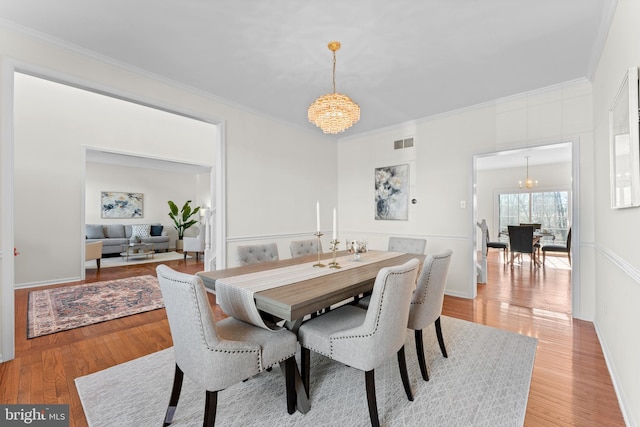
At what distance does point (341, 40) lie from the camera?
7.88ft

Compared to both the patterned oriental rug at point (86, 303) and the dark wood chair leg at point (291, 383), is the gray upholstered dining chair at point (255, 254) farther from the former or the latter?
the patterned oriental rug at point (86, 303)

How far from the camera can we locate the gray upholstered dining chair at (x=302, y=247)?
10.2 ft

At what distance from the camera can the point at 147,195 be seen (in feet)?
28.7

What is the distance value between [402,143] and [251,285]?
3729 millimetres

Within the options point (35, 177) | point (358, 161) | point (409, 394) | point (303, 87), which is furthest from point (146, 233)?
point (409, 394)

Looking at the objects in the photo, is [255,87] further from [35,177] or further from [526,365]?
[35,177]

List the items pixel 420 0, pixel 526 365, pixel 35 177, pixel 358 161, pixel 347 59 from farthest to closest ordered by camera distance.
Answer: pixel 358 161 < pixel 35 177 < pixel 347 59 < pixel 526 365 < pixel 420 0

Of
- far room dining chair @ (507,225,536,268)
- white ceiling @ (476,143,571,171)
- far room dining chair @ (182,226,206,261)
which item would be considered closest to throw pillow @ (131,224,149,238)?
far room dining chair @ (182,226,206,261)

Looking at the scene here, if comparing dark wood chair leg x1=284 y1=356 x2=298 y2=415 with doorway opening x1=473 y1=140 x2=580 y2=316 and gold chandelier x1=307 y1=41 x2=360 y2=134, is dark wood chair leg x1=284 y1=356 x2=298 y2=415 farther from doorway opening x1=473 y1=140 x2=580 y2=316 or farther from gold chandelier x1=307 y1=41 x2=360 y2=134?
doorway opening x1=473 y1=140 x2=580 y2=316

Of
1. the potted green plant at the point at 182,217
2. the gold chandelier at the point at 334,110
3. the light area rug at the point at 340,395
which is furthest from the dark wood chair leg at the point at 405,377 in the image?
the potted green plant at the point at 182,217

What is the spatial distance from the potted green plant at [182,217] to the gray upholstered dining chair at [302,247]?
6476mm

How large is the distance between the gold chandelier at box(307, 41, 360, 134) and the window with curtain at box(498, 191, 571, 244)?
7994 millimetres

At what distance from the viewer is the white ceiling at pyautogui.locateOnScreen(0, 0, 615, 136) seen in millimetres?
2057

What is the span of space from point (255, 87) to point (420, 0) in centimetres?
199
